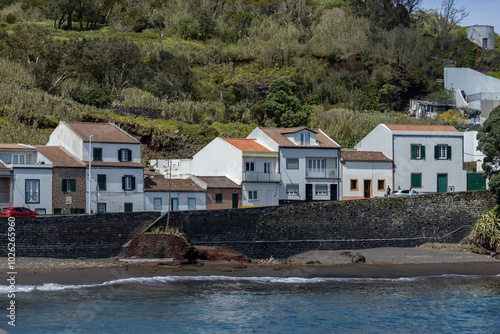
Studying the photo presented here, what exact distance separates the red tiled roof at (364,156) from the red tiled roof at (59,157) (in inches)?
779

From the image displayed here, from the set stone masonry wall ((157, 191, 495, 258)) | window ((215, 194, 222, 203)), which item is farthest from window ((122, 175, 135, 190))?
stone masonry wall ((157, 191, 495, 258))

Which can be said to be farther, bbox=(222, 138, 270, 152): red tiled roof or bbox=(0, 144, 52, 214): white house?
bbox=(222, 138, 270, 152): red tiled roof

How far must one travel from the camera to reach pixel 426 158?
62.7 m

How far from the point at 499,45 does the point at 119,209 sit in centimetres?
8325

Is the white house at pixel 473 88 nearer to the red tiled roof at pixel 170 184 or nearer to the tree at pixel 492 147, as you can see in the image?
the tree at pixel 492 147

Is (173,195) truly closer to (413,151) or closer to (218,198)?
(218,198)

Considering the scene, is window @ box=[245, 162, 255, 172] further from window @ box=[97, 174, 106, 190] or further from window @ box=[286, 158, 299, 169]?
window @ box=[97, 174, 106, 190]

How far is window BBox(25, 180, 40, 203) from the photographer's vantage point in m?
49.8

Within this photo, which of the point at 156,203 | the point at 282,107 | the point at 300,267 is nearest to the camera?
the point at 300,267

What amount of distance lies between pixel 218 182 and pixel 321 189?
8.14 metres

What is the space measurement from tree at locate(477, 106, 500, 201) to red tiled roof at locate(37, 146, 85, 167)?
82.9ft

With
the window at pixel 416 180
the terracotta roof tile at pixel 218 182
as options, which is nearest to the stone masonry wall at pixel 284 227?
the terracotta roof tile at pixel 218 182

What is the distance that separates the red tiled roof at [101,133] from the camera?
53.8 m

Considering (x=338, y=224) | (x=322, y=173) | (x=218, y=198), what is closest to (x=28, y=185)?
(x=218, y=198)
